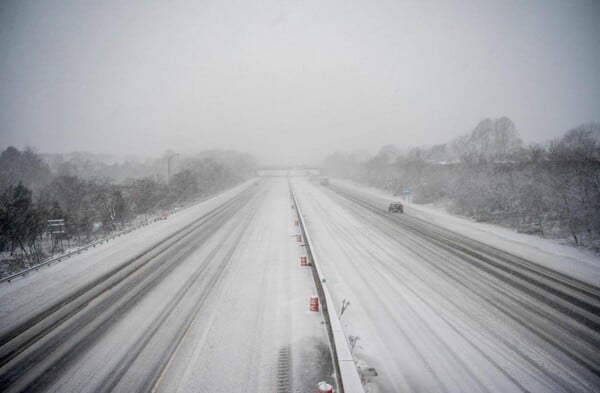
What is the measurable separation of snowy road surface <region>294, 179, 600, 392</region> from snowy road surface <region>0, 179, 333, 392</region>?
1.95m

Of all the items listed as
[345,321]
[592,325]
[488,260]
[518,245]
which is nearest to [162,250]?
[345,321]

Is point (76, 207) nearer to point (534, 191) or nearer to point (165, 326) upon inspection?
point (165, 326)

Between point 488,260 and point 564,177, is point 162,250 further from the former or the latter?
point 564,177

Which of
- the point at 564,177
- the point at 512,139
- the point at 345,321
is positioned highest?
the point at 512,139

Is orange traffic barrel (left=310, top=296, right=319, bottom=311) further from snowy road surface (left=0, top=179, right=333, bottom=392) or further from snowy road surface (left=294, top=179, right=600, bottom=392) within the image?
snowy road surface (left=294, top=179, right=600, bottom=392)

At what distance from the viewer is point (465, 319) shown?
989 cm

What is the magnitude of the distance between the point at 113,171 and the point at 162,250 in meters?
105

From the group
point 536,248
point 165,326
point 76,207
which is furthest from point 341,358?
point 76,207

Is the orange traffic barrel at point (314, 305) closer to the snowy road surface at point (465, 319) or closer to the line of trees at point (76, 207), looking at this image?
the snowy road surface at point (465, 319)

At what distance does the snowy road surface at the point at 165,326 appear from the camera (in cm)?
727

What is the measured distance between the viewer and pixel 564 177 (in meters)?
22.8

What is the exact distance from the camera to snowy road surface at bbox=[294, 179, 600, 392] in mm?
7160

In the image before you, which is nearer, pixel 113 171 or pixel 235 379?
pixel 235 379

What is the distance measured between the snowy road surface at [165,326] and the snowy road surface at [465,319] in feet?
6.40
